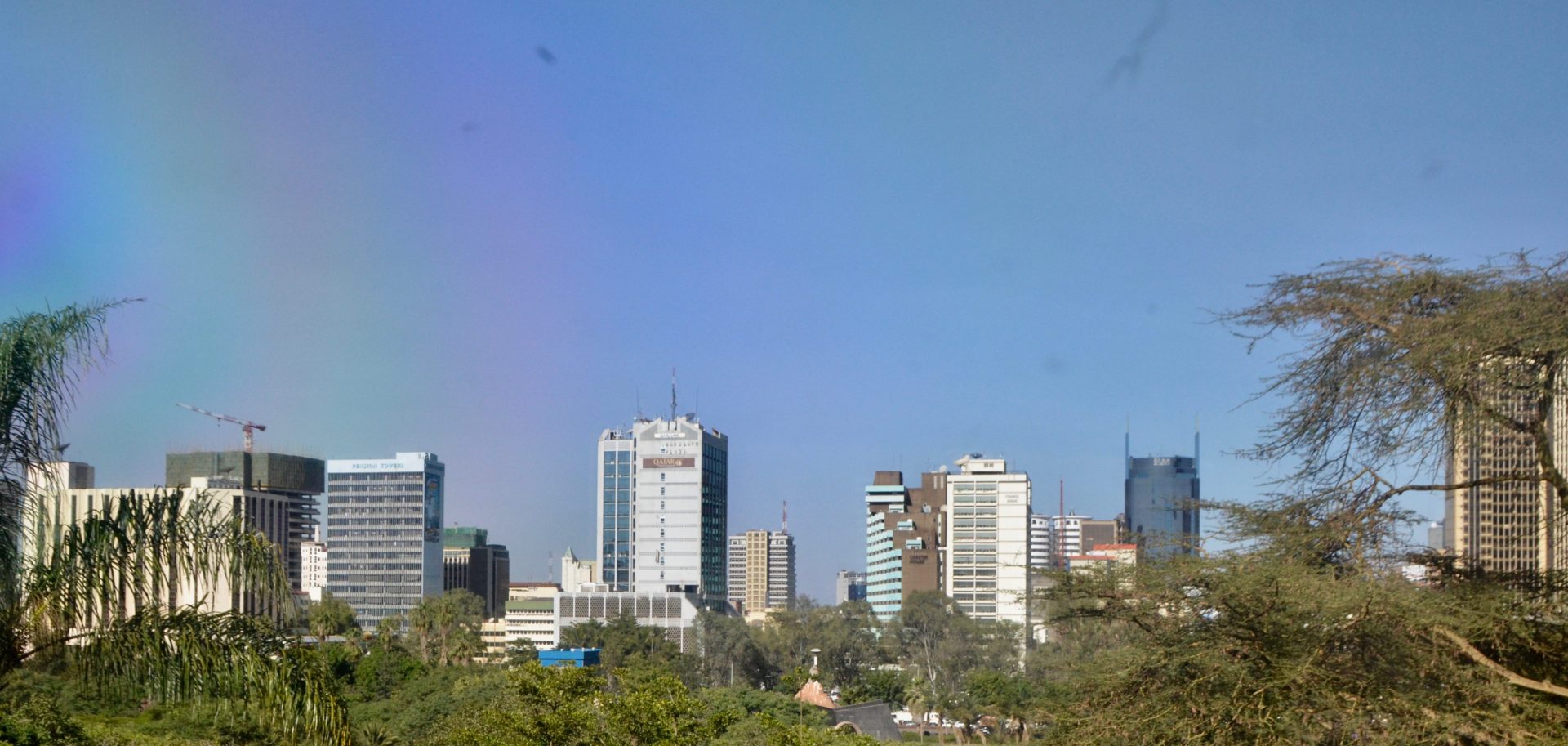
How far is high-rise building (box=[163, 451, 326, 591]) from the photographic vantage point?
9719cm

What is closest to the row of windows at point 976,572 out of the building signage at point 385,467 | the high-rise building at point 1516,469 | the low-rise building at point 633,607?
the low-rise building at point 633,607

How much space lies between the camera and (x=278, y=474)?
102m

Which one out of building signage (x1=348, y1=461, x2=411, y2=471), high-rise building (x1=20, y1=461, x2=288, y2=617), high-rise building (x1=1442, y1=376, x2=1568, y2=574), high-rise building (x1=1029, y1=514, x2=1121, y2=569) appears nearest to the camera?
high-rise building (x1=20, y1=461, x2=288, y2=617)

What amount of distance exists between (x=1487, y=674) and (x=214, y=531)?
21.5 feet

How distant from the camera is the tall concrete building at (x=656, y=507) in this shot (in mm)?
102188

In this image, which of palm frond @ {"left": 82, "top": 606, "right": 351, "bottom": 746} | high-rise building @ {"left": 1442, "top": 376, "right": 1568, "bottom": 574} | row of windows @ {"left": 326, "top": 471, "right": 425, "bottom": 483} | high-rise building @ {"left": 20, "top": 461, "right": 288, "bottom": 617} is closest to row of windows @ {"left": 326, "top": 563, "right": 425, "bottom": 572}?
row of windows @ {"left": 326, "top": 471, "right": 425, "bottom": 483}

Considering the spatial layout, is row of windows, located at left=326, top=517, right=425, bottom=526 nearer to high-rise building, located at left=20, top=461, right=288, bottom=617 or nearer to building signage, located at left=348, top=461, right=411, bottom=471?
building signage, located at left=348, top=461, right=411, bottom=471

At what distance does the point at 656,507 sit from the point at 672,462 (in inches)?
153

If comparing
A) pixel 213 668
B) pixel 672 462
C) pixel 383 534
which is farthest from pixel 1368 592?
pixel 383 534

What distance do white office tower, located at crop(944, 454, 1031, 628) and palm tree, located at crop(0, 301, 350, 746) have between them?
90.6m

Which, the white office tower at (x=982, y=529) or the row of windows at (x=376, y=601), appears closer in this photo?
the white office tower at (x=982, y=529)

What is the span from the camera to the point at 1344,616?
21.8 feet

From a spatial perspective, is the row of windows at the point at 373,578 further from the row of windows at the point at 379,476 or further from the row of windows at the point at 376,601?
the row of windows at the point at 379,476

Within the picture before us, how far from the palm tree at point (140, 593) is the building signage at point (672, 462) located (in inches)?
3800
